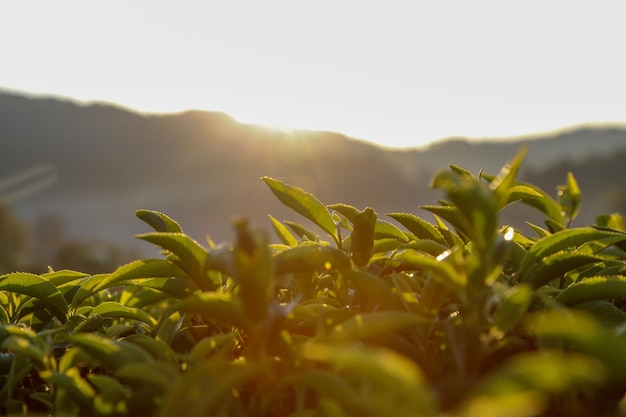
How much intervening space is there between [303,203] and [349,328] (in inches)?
20.1

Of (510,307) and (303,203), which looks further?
(303,203)

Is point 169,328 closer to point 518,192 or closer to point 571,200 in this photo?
point 518,192

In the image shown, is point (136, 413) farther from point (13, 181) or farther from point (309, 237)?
point (13, 181)

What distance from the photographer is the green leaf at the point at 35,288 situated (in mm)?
1498

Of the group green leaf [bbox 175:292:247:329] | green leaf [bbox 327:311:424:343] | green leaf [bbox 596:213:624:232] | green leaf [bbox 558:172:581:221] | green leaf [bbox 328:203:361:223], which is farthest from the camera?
green leaf [bbox 558:172:581:221]

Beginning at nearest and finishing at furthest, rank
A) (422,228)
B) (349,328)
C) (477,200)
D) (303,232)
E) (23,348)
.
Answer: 1. (477,200)
2. (349,328)
3. (23,348)
4. (422,228)
5. (303,232)

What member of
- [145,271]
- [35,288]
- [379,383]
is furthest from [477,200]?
[35,288]

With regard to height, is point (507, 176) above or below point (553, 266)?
above

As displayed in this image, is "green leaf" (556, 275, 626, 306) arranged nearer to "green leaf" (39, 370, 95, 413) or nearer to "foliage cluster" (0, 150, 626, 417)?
"foliage cluster" (0, 150, 626, 417)

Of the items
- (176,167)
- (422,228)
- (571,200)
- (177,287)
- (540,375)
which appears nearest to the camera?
(540,375)

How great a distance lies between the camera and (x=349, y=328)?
3.32ft

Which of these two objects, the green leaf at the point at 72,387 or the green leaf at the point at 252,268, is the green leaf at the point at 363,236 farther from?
the green leaf at the point at 72,387

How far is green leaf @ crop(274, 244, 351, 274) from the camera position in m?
1.27

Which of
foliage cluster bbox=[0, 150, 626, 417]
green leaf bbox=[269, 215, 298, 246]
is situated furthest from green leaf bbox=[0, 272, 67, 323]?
green leaf bbox=[269, 215, 298, 246]
